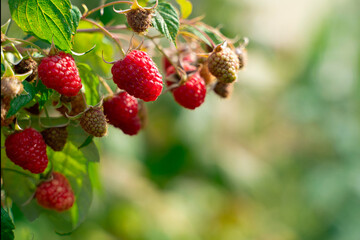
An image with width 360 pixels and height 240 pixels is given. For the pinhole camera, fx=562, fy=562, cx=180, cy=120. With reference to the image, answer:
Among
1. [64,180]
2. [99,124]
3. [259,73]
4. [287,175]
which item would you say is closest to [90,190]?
[64,180]

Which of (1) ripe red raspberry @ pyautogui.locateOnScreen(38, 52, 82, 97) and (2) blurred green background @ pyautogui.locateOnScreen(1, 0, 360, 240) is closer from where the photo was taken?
(1) ripe red raspberry @ pyautogui.locateOnScreen(38, 52, 82, 97)

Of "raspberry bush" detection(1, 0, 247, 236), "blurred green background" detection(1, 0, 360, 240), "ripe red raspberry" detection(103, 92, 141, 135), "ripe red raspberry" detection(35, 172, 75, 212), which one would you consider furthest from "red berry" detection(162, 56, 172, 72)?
"blurred green background" detection(1, 0, 360, 240)

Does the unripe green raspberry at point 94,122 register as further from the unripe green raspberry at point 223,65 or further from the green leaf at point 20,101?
the unripe green raspberry at point 223,65

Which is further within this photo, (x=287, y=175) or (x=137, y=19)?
(x=287, y=175)

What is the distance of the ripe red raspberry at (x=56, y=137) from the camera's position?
1484 mm

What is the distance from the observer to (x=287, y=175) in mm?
6973

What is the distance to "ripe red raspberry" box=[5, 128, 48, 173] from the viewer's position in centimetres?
140

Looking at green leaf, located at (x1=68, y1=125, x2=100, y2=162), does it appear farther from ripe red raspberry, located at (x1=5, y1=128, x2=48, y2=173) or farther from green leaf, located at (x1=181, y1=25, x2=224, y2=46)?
green leaf, located at (x1=181, y1=25, x2=224, y2=46)

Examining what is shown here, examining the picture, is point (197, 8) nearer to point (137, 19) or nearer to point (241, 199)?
point (241, 199)

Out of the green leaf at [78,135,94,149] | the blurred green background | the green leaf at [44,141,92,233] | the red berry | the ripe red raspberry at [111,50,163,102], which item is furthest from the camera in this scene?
the blurred green background

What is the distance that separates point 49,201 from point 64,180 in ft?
0.26

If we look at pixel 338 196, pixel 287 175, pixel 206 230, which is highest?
pixel 338 196

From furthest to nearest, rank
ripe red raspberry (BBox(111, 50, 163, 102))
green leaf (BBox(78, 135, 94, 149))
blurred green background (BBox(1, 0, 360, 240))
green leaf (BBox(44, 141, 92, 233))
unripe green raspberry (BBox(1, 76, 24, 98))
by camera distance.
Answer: blurred green background (BBox(1, 0, 360, 240)), green leaf (BBox(44, 141, 92, 233)), green leaf (BBox(78, 135, 94, 149)), ripe red raspberry (BBox(111, 50, 163, 102)), unripe green raspberry (BBox(1, 76, 24, 98))

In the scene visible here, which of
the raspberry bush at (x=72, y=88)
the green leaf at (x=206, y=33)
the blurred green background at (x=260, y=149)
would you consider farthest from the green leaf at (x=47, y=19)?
the blurred green background at (x=260, y=149)
